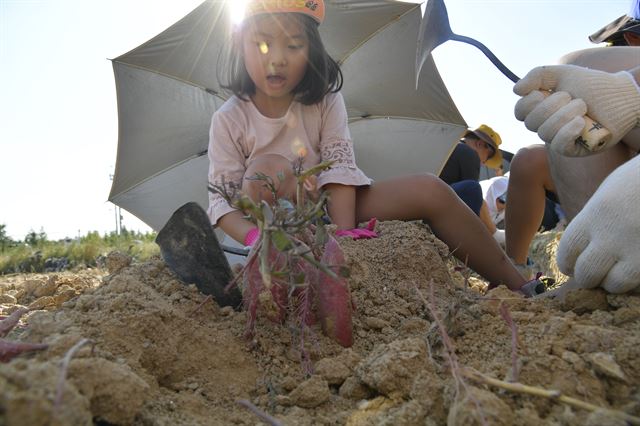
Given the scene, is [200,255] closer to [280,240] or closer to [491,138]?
[280,240]

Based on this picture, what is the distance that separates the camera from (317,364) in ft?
3.91

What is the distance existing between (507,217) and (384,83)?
2071 mm

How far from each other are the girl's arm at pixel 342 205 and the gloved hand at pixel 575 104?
3.11 feet

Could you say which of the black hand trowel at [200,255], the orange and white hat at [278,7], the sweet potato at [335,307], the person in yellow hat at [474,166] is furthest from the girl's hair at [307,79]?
the person in yellow hat at [474,166]

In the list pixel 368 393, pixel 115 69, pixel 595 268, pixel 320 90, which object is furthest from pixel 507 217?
pixel 115 69

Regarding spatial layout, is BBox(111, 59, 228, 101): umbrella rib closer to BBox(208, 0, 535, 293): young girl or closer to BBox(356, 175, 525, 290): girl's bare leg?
BBox(208, 0, 535, 293): young girl

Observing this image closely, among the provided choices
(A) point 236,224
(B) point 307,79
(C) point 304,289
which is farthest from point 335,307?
(B) point 307,79

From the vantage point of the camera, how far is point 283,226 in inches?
42.9

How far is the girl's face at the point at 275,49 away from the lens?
2275 mm

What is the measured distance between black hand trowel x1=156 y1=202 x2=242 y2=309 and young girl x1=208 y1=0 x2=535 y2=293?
49 cm

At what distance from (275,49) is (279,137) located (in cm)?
50

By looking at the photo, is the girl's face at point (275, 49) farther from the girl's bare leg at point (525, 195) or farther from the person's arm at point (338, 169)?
the girl's bare leg at point (525, 195)

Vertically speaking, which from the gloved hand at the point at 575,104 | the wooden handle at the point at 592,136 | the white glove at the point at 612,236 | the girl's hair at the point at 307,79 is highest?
the girl's hair at the point at 307,79

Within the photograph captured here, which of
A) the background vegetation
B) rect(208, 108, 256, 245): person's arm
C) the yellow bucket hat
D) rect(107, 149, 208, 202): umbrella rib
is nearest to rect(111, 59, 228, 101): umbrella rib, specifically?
rect(107, 149, 208, 202): umbrella rib
